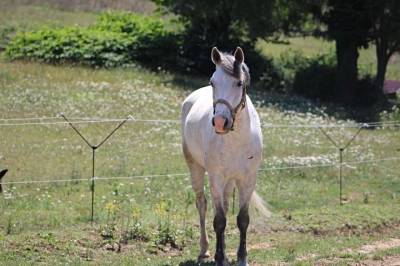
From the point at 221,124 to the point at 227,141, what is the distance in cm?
90

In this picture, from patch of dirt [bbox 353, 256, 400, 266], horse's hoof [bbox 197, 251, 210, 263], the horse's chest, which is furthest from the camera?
horse's hoof [bbox 197, 251, 210, 263]

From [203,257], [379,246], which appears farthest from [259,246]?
[379,246]

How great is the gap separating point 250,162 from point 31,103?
13969 mm

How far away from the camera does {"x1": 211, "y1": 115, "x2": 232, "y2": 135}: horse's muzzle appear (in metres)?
8.32

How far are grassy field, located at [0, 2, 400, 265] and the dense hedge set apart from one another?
208 inches

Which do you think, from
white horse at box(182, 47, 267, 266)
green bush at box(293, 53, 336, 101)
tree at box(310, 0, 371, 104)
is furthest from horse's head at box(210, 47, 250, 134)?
green bush at box(293, 53, 336, 101)

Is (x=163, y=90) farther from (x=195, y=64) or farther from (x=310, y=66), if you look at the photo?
(x=310, y=66)

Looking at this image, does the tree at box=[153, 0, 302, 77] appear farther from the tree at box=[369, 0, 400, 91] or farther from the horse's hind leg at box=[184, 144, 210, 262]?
the horse's hind leg at box=[184, 144, 210, 262]

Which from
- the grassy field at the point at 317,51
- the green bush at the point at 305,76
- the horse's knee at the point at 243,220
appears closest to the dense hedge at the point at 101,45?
the green bush at the point at 305,76

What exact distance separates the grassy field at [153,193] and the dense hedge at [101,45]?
5.28 m

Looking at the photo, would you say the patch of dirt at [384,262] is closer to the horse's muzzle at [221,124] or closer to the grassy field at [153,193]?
the grassy field at [153,193]

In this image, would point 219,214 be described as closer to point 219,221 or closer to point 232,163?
point 219,221

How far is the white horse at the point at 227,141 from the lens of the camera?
8609 mm

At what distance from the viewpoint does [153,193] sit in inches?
561
